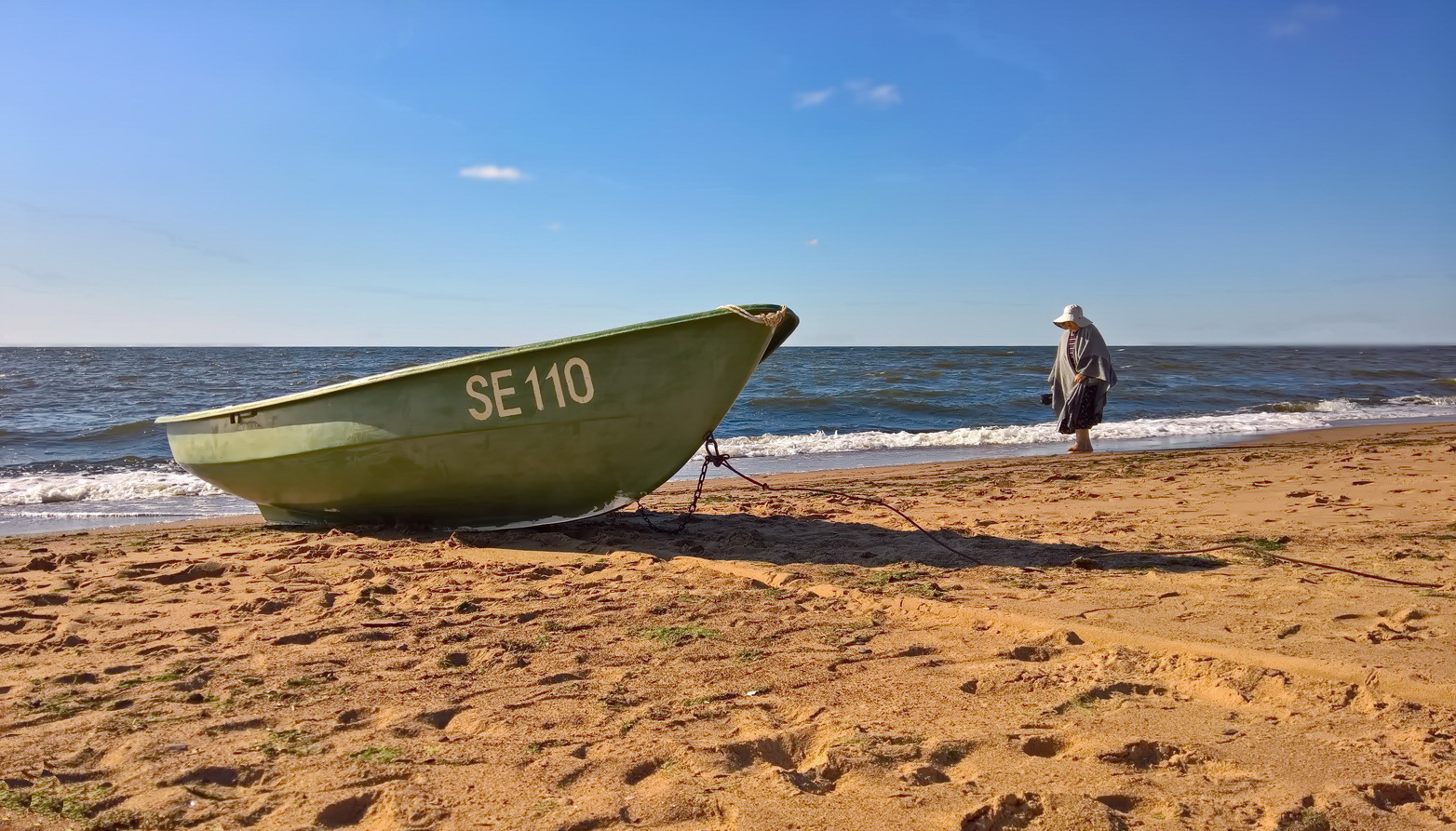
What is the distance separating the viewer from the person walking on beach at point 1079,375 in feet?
27.8

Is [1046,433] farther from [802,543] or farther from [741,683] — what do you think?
[741,683]

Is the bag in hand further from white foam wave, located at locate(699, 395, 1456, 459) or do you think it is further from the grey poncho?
white foam wave, located at locate(699, 395, 1456, 459)

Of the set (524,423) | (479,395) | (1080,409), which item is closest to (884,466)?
(1080,409)

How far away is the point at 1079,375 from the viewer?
28.1 ft

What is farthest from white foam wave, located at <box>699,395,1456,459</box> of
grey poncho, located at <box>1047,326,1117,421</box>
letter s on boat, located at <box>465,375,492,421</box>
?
letter s on boat, located at <box>465,375,492,421</box>

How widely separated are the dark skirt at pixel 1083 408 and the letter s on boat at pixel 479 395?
20.3ft

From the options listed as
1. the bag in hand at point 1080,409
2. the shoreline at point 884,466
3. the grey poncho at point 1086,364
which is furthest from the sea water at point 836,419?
the grey poncho at point 1086,364

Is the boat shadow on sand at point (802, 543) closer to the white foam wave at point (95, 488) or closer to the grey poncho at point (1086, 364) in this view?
the white foam wave at point (95, 488)

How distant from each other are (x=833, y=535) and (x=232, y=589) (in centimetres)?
304

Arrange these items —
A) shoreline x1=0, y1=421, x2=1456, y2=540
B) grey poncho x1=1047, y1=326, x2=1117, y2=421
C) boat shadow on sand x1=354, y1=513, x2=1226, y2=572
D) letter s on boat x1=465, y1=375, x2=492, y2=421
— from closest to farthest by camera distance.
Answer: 1. boat shadow on sand x1=354, y1=513, x2=1226, y2=572
2. letter s on boat x1=465, y1=375, x2=492, y2=421
3. shoreline x1=0, y1=421, x2=1456, y2=540
4. grey poncho x1=1047, y1=326, x2=1117, y2=421

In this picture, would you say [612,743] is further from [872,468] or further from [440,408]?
[872,468]

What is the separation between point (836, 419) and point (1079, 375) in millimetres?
6335

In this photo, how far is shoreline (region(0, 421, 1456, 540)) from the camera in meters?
6.17

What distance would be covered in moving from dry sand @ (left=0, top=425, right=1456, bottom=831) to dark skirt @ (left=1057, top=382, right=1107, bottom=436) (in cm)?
374
